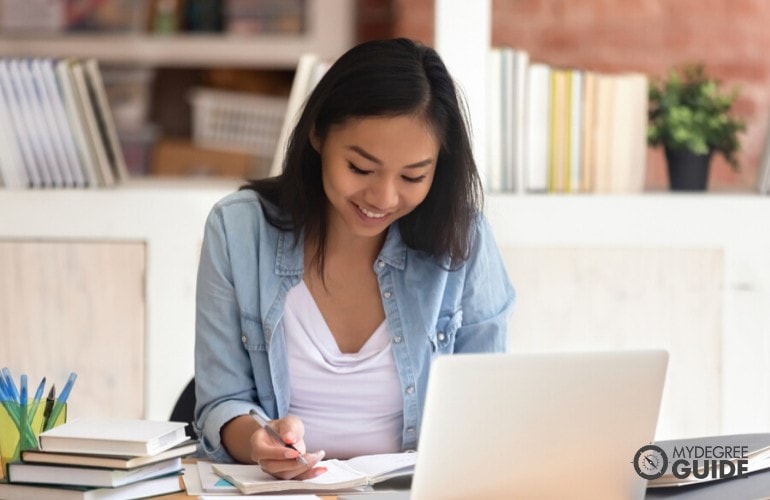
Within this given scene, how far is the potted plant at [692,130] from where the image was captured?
2924mm

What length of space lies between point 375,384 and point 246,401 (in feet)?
0.62

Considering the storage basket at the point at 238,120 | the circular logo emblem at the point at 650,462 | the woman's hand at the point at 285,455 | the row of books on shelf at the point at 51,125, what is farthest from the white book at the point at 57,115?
the circular logo emblem at the point at 650,462

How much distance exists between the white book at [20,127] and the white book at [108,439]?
4.97 ft

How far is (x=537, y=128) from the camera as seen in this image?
286cm

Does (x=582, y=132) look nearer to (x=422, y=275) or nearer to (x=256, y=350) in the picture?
(x=422, y=275)

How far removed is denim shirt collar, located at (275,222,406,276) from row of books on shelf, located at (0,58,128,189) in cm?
119

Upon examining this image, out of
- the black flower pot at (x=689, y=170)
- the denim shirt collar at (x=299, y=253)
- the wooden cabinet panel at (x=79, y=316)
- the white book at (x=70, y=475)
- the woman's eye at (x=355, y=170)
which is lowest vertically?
the wooden cabinet panel at (x=79, y=316)

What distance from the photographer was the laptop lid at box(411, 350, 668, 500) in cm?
128

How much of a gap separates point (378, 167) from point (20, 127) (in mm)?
1439

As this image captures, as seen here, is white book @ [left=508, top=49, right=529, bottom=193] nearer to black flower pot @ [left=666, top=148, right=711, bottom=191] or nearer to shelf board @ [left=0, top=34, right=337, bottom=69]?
black flower pot @ [left=666, top=148, right=711, bottom=191]

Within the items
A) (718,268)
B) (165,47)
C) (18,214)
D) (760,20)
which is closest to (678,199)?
(718,268)

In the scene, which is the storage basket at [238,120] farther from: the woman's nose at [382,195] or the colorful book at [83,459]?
the colorful book at [83,459]

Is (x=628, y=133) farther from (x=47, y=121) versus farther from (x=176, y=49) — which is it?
(x=176, y=49)

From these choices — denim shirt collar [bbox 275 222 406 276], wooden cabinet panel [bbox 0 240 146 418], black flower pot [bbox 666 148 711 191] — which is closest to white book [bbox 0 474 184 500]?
denim shirt collar [bbox 275 222 406 276]
